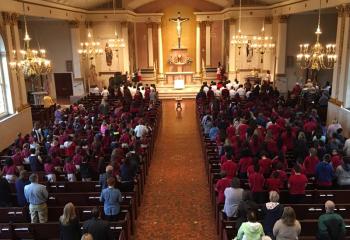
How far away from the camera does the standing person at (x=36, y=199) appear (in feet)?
23.1

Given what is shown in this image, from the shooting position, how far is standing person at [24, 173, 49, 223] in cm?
704

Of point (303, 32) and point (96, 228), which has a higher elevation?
point (303, 32)

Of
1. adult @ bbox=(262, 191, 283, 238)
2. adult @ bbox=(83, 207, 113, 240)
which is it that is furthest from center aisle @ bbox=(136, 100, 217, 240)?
adult @ bbox=(83, 207, 113, 240)

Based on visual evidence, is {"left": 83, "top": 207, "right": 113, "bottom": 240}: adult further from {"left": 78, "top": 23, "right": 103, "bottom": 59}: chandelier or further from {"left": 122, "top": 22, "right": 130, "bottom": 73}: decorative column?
{"left": 122, "top": 22, "right": 130, "bottom": 73}: decorative column

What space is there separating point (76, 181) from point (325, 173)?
219 inches

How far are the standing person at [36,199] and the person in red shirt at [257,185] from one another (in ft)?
13.3

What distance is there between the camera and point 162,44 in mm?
28766

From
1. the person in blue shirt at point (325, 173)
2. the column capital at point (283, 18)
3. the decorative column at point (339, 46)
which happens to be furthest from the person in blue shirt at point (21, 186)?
the column capital at point (283, 18)

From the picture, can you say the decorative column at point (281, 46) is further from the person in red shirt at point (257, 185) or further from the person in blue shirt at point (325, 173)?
the person in red shirt at point (257, 185)

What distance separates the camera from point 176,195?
977 centimetres

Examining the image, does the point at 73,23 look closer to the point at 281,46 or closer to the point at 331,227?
the point at 281,46

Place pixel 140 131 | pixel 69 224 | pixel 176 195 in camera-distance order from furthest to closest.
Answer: pixel 140 131 → pixel 176 195 → pixel 69 224

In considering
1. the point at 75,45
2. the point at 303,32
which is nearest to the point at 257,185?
the point at 303,32

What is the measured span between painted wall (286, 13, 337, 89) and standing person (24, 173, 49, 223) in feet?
61.3
